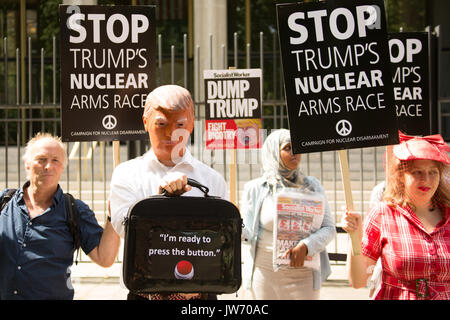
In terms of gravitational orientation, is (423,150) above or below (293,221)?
above

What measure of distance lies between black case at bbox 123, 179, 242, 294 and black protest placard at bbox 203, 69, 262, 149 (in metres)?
3.16

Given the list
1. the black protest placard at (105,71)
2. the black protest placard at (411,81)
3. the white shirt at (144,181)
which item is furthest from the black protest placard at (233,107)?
the white shirt at (144,181)

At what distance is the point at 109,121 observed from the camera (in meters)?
4.26

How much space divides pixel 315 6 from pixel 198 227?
1.58 m

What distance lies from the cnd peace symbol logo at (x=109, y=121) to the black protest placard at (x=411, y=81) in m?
2.42

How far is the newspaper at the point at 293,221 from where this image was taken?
4273mm

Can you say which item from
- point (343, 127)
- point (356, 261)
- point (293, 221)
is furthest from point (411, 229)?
point (293, 221)

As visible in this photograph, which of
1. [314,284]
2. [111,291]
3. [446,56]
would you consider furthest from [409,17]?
[314,284]

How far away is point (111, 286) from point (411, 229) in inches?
179

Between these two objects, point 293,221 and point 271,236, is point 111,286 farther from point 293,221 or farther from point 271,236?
point 293,221

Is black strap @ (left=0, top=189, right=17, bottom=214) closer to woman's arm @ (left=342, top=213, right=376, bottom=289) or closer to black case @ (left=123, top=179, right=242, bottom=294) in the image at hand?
black case @ (left=123, top=179, right=242, bottom=294)
